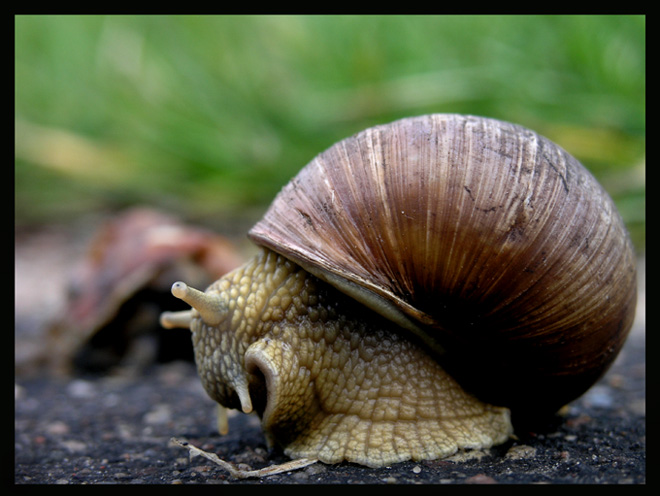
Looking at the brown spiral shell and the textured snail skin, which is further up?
the brown spiral shell

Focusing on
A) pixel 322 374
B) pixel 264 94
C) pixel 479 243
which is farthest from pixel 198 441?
pixel 264 94

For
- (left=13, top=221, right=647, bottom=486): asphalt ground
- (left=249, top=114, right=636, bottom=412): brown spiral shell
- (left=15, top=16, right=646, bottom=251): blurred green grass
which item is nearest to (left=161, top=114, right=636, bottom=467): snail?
(left=249, top=114, right=636, bottom=412): brown spiral shell

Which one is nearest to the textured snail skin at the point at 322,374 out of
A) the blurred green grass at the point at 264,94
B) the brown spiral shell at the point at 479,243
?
the brown spiral shell at the point at 479,243

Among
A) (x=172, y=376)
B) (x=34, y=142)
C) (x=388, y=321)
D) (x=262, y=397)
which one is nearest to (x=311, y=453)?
(x=262, y=397)

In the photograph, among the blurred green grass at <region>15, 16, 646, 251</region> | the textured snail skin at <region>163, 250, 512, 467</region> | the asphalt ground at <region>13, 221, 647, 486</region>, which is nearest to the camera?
the asphalt ground at <region>13, 221, 647, 486</region>

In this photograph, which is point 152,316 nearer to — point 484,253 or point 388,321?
point 388,321

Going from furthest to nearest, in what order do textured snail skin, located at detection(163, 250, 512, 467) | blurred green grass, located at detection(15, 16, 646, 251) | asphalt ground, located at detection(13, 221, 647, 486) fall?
blurred green grass, located at detection(15, 16, 646, 251)
textured snail skin, located at detection(163, 250, 512, 467)
asphalt ground, located at detection(13, 221, 647, 486)

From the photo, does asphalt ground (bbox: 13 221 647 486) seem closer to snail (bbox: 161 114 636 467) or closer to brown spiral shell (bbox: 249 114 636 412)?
snail (bbox: 161 114 636 467)
